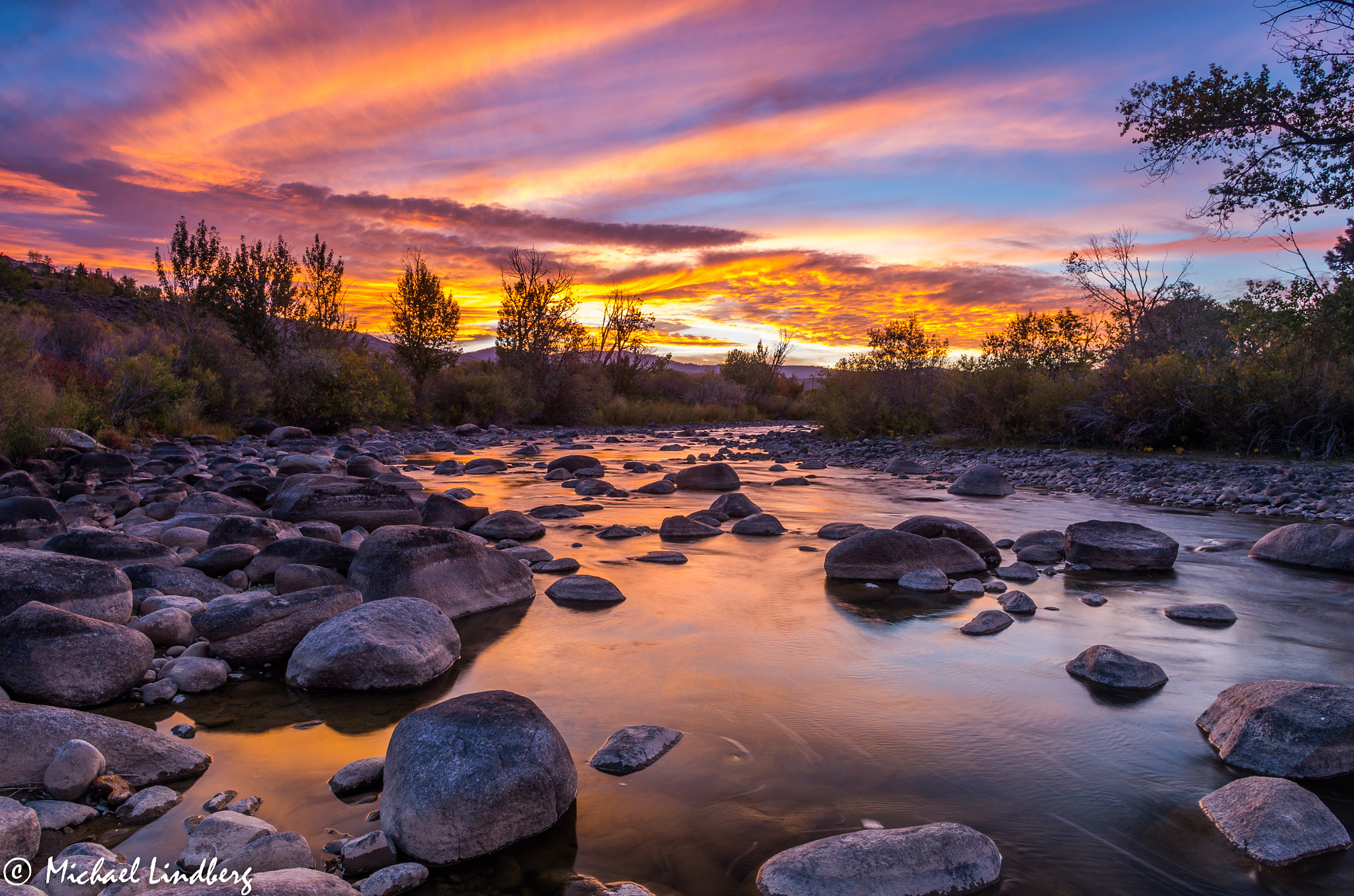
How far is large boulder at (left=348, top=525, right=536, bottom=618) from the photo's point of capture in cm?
566

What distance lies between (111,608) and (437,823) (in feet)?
11.9

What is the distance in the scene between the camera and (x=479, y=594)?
6102mm

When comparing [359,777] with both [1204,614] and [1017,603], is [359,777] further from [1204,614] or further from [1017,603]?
[1204,614]

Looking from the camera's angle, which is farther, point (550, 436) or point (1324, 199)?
point (550, 436)

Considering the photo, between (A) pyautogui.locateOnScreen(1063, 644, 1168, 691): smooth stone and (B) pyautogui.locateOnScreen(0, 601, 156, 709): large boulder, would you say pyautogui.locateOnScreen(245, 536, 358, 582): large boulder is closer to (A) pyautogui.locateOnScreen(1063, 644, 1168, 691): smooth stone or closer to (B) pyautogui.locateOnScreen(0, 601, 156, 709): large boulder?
(B) pyautogui.locateOnScreen(0, 601, 156, 709): large boulder

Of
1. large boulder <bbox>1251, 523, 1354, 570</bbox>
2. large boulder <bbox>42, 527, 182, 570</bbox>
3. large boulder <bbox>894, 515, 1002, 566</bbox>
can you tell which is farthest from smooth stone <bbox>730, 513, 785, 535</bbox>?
large boulder <bbox>42, 527, 182, 570</bbox>

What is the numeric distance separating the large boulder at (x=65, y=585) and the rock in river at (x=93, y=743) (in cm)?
143

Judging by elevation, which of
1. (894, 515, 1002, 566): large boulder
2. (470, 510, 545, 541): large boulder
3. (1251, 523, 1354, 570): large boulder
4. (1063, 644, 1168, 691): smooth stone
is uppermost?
(1251, 523, 1354, 570): large boulder

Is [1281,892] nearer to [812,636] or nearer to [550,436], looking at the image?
[812,636]

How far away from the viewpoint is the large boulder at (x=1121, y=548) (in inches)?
308

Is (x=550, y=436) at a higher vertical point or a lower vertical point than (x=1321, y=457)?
lower

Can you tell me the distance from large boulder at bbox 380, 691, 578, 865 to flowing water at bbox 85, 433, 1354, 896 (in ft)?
0.35

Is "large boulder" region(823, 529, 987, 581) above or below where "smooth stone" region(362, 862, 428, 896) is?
above

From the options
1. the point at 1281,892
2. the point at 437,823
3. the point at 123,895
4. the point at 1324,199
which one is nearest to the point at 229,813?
the point at 123,895
